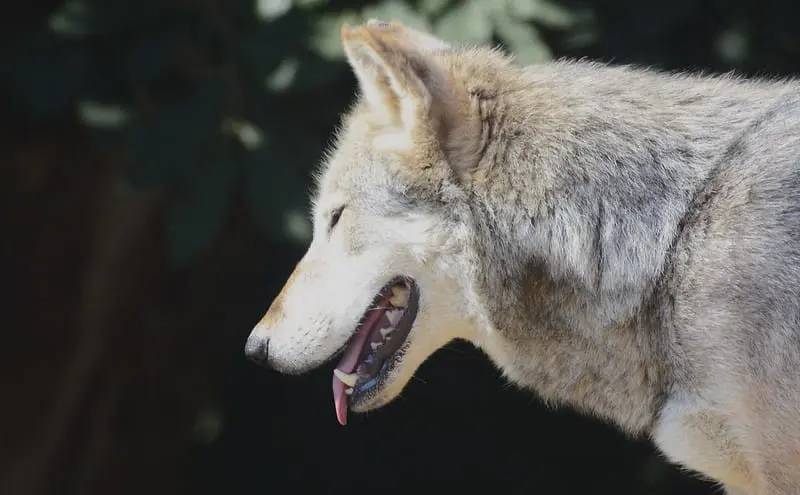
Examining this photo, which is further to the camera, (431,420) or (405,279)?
(431,420)

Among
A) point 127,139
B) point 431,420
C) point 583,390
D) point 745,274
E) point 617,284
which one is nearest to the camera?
point 745,274

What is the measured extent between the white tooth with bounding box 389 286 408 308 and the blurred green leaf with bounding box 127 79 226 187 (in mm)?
1597

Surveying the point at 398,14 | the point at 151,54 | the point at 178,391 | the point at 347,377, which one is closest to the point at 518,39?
the point at 398,14

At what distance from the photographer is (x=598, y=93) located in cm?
304

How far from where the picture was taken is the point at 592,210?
2.90m

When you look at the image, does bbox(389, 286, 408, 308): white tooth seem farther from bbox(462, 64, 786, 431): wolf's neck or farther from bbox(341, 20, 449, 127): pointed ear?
bbox(341, 20, 449, 127): pointed ear

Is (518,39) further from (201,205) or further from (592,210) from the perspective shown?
(592,210)

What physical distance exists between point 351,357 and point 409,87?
0.80 metres

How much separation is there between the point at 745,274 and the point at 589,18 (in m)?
2.24

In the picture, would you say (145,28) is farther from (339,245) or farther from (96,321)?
(96,321)

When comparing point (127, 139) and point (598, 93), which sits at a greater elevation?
point (598, 93)

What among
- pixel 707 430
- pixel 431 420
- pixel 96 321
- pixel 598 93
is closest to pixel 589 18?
pixel 598 93

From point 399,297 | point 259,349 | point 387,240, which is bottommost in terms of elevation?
point 259,349

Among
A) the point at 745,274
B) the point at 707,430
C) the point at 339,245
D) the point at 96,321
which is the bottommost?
the point at 96,321
